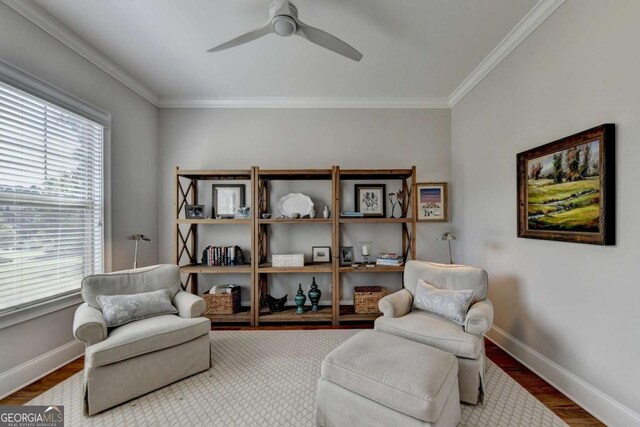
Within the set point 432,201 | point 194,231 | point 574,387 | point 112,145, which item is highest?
point 112,145

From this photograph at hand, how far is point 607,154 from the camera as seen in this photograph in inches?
63.4

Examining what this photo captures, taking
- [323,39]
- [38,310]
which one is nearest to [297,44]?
[323,39]

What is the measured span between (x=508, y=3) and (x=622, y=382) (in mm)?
2645

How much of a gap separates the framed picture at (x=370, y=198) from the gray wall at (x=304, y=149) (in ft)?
0.34

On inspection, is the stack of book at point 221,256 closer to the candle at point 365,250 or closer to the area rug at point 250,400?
the area rug at point 250,400

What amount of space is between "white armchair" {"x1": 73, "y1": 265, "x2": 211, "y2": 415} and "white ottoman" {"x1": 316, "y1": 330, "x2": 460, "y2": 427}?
1.16 metres

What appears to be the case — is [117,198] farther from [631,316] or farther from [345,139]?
[631,316]

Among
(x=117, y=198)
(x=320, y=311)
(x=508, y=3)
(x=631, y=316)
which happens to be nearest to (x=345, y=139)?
(x=508, y=3)

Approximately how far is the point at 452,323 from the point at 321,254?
183cm

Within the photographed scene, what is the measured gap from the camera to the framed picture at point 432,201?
139 inches

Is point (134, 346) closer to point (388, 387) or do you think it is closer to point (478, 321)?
point (388, 387)

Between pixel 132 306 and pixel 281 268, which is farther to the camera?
pixel 281 268

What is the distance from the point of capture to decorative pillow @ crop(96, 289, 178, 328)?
2.06 metres

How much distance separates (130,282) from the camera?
2.37 m
